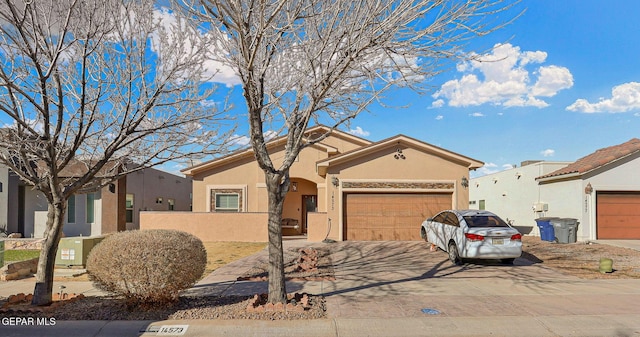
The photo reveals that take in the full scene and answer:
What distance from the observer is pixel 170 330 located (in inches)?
243

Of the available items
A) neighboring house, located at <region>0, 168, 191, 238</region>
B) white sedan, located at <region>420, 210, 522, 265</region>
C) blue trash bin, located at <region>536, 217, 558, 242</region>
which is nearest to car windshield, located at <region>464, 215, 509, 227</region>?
white sedan, located at <region>420, 210, 522, 265</region>

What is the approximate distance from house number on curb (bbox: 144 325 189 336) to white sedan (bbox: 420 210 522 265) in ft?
27.1

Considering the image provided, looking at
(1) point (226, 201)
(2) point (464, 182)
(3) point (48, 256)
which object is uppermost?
(2) point (464, 182)

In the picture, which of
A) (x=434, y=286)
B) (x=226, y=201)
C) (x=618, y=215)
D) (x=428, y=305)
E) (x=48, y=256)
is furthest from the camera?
(x=226, y=201)

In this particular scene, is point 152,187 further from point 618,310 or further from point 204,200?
point 618,310

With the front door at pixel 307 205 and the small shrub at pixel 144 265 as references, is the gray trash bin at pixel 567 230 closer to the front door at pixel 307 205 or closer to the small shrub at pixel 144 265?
the front door at pixel 307 205

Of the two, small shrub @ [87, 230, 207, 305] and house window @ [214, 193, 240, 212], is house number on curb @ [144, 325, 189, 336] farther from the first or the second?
house window @ [214, 193, 240, 212]

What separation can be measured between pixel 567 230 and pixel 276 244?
1458 centimetres

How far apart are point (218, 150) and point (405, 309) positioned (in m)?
4.48

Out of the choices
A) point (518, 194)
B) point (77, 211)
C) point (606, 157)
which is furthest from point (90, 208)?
point (606, 157)

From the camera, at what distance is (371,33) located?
23.1 feet

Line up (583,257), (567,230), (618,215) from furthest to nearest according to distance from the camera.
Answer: (618,215) → (567,230) → (583,257)

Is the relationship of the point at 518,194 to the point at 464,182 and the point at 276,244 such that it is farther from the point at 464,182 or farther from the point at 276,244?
the point at 276,244

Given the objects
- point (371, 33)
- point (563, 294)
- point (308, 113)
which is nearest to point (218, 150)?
point (308, 113)
